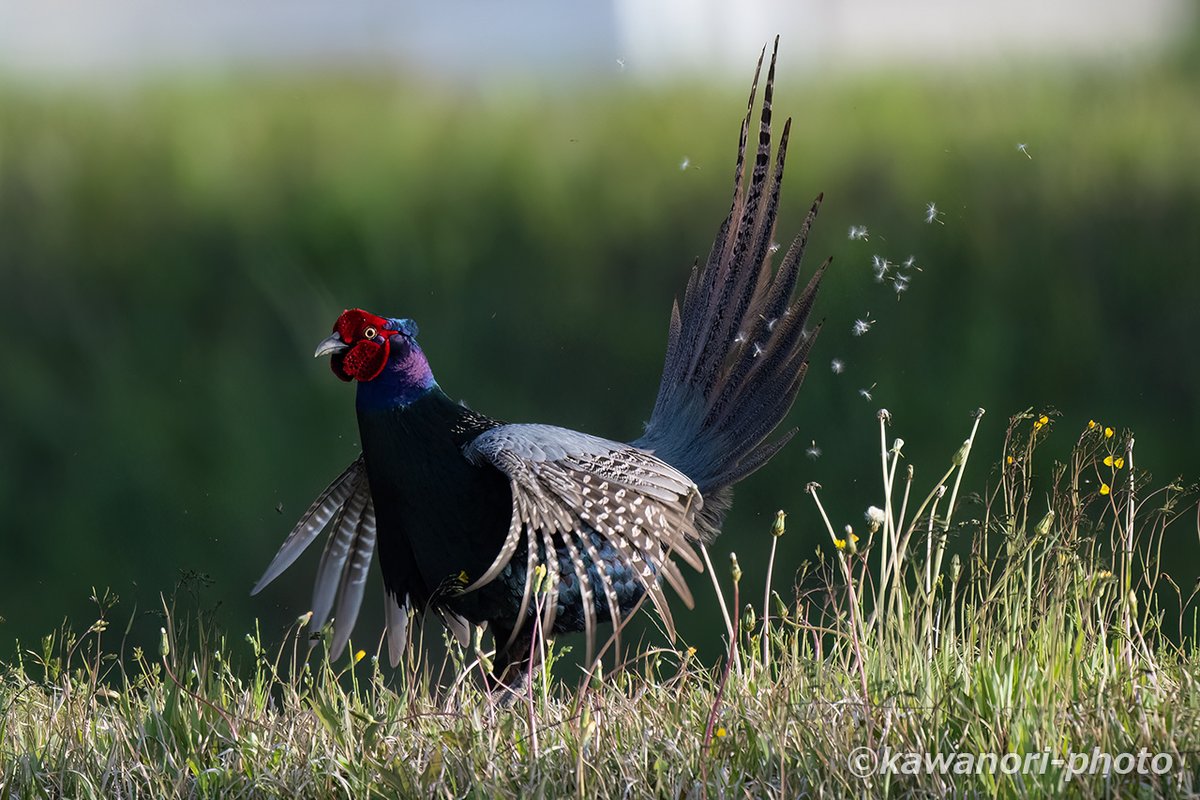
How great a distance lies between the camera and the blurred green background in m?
3.67

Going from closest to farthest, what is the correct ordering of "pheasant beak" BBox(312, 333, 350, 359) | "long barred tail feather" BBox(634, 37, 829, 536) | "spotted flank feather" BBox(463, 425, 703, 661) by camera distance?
"spotted flank feather" BBox(463, 425, 703, 661) → "pheasant beak" BBox(312, 333, 350, 359) → "long barred tail feather" BBox(634, 37, 829, 536)

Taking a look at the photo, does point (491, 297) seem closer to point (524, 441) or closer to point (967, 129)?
point (524, 441)

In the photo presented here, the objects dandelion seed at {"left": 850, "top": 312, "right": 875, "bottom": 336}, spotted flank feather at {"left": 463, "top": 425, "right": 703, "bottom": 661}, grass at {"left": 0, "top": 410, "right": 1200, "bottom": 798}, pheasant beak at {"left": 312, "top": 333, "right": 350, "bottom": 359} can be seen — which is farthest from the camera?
dandelion seed at {"left": 850, "top": 312, "right": 875, "bottom": 336}

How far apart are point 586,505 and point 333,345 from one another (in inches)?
29.1

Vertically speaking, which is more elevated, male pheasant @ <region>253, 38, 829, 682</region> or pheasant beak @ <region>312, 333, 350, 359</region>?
pheasant beak @ <region>312, 333, 350, 359</region>

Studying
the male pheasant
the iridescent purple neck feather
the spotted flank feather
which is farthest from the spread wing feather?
the spotted flank feather

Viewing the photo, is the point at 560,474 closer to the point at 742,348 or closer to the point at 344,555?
the point at 742,348

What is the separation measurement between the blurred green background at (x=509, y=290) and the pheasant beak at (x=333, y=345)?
0.57 m

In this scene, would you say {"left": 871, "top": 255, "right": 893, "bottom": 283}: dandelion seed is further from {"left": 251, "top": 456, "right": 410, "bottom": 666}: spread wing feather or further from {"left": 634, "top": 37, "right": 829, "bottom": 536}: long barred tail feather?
{"left": 251, "top": 456, "right": 410, "bottom": 666}: spread wing feather

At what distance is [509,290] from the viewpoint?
370 centimetres

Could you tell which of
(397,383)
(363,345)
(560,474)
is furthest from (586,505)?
(363,345)

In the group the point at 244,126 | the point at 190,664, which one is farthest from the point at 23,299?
the point at 190,664

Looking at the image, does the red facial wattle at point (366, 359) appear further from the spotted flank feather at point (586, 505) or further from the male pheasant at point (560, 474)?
the spotted flank feather at point (586, 505)

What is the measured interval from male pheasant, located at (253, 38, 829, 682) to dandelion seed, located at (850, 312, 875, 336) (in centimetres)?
22
